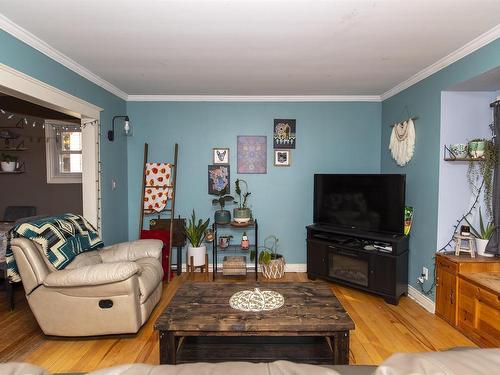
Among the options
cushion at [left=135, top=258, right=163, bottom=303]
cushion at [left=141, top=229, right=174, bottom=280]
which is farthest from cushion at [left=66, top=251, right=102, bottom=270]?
cushion at [left=141, top=229, right=174, bottom=280]

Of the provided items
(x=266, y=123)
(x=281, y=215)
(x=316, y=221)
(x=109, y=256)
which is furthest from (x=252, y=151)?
(x=109, y=256)

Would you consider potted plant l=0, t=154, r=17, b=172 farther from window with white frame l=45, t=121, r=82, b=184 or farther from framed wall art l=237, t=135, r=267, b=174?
framed wall art l=237, t=135, r=267, b=174

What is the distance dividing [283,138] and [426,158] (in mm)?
1788

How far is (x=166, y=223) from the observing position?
4.23 meters

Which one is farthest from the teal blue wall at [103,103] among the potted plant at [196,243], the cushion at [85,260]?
the potted plant at [196,243]

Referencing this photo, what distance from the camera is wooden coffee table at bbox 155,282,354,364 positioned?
1.90m

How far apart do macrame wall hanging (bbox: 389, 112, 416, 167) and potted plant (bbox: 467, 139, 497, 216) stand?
0.65 meters

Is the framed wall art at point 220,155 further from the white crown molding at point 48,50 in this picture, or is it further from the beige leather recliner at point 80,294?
the beige leather recliner at point 80,294

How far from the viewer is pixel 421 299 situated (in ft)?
10.8

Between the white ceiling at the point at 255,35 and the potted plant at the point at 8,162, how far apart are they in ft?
7.80

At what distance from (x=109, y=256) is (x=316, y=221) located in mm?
2524

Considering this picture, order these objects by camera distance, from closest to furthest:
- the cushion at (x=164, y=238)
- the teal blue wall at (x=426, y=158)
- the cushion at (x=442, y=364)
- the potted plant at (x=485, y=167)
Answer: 1. the cushion at (x=442, y=364)
2. the potted plant at (x=485, y=167)
3. the teal blue wall at (x=426, y=158)
4. the cushion at (x=164, y=238)

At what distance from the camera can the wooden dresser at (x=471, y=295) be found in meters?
2.34

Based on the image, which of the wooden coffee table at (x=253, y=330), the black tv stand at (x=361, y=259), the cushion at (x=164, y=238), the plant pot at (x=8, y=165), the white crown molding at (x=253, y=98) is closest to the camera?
the wooden coffee table at (x=253, y=330)
